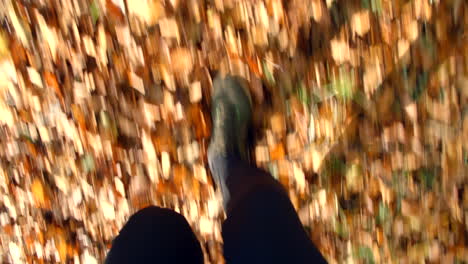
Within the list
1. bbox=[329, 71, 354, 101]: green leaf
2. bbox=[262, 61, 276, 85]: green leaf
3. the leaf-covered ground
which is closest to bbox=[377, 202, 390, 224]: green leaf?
the leaf-covered ground

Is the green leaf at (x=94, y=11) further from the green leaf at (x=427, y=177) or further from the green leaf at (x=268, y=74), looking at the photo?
the green leaf at (x=427, y=177)

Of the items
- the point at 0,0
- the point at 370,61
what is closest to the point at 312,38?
the point at 370,61

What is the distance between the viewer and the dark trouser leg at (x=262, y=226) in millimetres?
783

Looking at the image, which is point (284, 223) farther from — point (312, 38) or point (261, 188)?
point (312, 38)

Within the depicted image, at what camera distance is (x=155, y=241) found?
2.81 ft

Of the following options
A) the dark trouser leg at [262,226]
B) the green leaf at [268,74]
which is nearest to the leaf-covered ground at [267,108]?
the green leaf at [268,74]

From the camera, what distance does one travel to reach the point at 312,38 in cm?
96

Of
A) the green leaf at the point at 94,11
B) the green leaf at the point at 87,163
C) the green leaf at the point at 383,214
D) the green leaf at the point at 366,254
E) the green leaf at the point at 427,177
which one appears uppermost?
the green leaf at the point at 94,11

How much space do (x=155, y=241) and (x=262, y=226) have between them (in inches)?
8.2

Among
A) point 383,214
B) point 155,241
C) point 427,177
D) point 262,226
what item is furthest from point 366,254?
point 155,241

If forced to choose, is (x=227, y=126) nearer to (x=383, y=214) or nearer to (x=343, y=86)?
(x=343, y=86)

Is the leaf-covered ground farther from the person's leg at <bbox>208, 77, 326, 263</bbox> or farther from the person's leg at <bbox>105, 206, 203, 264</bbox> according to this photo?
the person's leg at <bbox>105, 206, 203, 264</bbox>

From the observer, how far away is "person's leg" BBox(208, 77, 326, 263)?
0.79 m

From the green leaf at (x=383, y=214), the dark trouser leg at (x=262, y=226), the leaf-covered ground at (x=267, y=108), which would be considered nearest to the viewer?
the dark trouser leg at (x=262, y=226)
